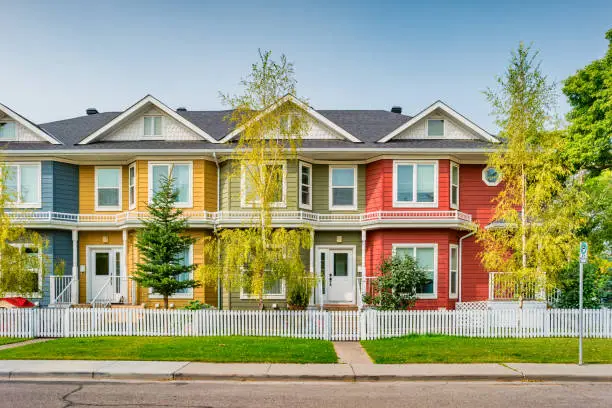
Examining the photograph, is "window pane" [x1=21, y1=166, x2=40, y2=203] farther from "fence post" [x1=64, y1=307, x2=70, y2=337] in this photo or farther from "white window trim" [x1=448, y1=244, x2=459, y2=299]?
"white window trim" [x1=448, y1=244, x2=459, y2=299]

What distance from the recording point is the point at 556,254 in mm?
16953

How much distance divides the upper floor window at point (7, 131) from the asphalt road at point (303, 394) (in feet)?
49.7

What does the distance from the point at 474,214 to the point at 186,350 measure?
A: 14.4 m

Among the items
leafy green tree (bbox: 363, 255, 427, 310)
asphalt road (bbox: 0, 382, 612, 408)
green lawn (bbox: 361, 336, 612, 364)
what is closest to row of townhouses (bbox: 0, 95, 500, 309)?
leafy green tree (bbox: 363, 255, 427, 310)

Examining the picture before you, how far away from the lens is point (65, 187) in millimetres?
22641

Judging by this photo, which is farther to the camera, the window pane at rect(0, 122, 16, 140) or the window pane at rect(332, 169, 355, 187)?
the window pane at rect(332, 169, 355, 187)

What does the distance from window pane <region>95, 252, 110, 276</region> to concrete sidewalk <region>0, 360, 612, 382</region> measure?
36.7 ft

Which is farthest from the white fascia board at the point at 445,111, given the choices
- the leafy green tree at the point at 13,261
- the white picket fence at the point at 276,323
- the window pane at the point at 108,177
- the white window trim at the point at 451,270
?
the leafy green tree at the point at 13,261

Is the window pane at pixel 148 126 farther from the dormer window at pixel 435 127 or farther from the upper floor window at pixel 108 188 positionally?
the dormer window at pixel 435 127

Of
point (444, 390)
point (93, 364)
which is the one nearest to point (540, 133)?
point (444, 390)

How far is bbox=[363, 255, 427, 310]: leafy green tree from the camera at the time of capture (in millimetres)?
18859

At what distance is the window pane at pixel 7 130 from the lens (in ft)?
74.5

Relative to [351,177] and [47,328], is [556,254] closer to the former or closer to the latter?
[351,177]

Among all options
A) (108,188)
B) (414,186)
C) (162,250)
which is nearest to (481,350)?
(414,186)
